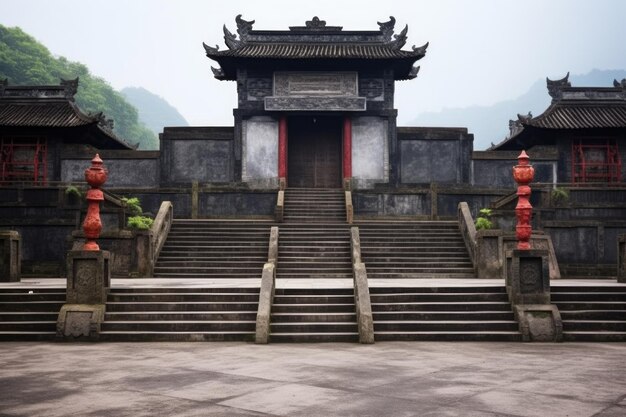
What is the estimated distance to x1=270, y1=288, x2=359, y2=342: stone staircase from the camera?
479 inches

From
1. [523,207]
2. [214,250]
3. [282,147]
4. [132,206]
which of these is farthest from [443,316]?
[282,147]

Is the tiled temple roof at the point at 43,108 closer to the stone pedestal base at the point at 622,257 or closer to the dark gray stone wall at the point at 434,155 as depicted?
the dark gray stone wall at the point at 434,155

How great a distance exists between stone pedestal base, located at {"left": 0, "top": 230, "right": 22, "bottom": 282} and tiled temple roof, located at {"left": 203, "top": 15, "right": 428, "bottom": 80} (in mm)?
15456

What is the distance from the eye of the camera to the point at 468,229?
2148cm

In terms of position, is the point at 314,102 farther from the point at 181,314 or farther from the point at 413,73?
the point at 181,314

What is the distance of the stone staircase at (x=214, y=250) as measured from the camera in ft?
67.1

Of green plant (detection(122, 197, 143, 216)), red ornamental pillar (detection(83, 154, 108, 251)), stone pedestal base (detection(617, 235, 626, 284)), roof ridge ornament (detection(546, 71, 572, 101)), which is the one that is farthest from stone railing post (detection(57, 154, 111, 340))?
roof ridge ornament (detection(546, 71, 572, 101))

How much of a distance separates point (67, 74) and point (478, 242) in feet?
205

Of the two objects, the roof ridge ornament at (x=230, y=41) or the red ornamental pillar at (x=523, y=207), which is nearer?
the red ornamental pillar at (x=523, y=207)

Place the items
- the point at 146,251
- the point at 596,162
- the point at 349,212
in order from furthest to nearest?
1. the point at 596,162
2. the point at 349,212
3. the point at 146,251

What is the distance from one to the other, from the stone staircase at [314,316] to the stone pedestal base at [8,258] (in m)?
8.37

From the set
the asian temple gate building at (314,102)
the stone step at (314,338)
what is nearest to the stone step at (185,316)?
the stone step at (314,338)

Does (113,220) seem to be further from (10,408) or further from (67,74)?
(67,74)

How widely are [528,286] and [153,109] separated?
18215 cm
